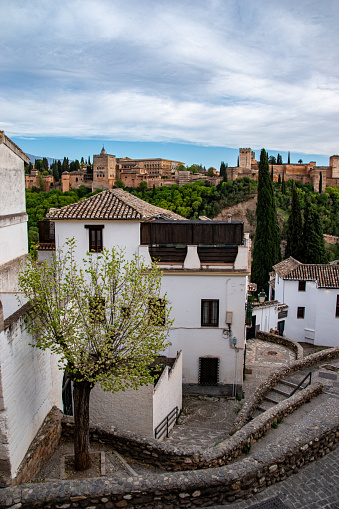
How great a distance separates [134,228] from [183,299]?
10.2 ft

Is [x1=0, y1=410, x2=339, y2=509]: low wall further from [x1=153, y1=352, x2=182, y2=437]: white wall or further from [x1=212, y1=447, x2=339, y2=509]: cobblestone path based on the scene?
[x1=153, y1=352, x2=182, y2=437]: white wall

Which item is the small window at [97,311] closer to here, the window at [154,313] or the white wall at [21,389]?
the window at [154,313]

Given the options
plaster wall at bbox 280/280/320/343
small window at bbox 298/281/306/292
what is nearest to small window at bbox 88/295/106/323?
plaster wall at bbox 280/280/320/343

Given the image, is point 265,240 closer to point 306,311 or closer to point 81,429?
point 306,311

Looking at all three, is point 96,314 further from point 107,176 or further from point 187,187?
point 107,176

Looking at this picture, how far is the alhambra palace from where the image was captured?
317ft

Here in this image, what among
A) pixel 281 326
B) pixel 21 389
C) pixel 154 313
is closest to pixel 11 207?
pixel 21 389

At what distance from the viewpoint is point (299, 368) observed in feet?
45.8

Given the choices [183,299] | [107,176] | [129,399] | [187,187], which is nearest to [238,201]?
[187,187]

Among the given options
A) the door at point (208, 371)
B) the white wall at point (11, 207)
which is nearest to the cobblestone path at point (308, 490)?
the white wall at point (11, 207)

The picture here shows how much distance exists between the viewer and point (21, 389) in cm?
720

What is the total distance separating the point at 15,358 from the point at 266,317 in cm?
1926

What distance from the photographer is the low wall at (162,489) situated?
20.3ft

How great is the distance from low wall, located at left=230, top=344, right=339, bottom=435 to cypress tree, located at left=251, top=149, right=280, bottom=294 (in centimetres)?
2338
